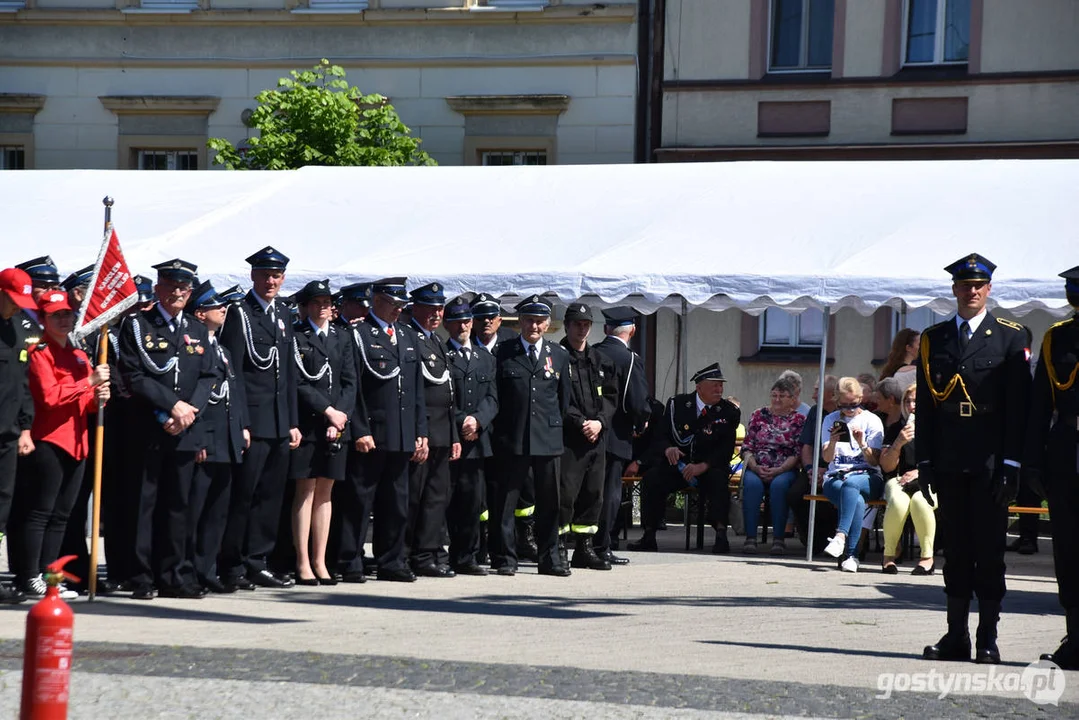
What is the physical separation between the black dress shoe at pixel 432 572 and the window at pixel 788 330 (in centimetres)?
1186

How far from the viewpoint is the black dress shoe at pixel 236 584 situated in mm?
10844

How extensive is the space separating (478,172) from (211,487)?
7.29m

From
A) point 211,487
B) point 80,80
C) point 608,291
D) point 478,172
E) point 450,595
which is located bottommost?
point 450,595

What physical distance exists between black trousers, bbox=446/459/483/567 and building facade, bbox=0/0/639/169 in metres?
12.3

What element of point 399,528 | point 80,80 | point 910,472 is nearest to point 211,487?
point 399,528

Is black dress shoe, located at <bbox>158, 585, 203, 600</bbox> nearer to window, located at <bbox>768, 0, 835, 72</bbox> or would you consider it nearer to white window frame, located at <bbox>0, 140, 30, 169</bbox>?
window, located at <bbox>768, 0, 835, 72</bbox>

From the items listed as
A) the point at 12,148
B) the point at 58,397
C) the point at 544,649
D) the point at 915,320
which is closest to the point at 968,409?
the point at 544,649

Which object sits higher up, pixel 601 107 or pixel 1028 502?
pixel 601 107

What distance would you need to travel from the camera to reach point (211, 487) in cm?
1064

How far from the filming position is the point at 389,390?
11672mm

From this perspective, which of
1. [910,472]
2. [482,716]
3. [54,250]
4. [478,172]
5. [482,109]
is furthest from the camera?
[482,109]

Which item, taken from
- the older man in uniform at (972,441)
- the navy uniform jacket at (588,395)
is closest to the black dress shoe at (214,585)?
the navy uniform jacket at (588,395)

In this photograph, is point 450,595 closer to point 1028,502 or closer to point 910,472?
point 910,472

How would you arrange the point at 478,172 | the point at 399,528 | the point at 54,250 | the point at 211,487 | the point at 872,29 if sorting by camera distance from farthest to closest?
the point at 872,29
the point at 478,172
the point at 54,250
the point at 399,528
the point at 211,487
